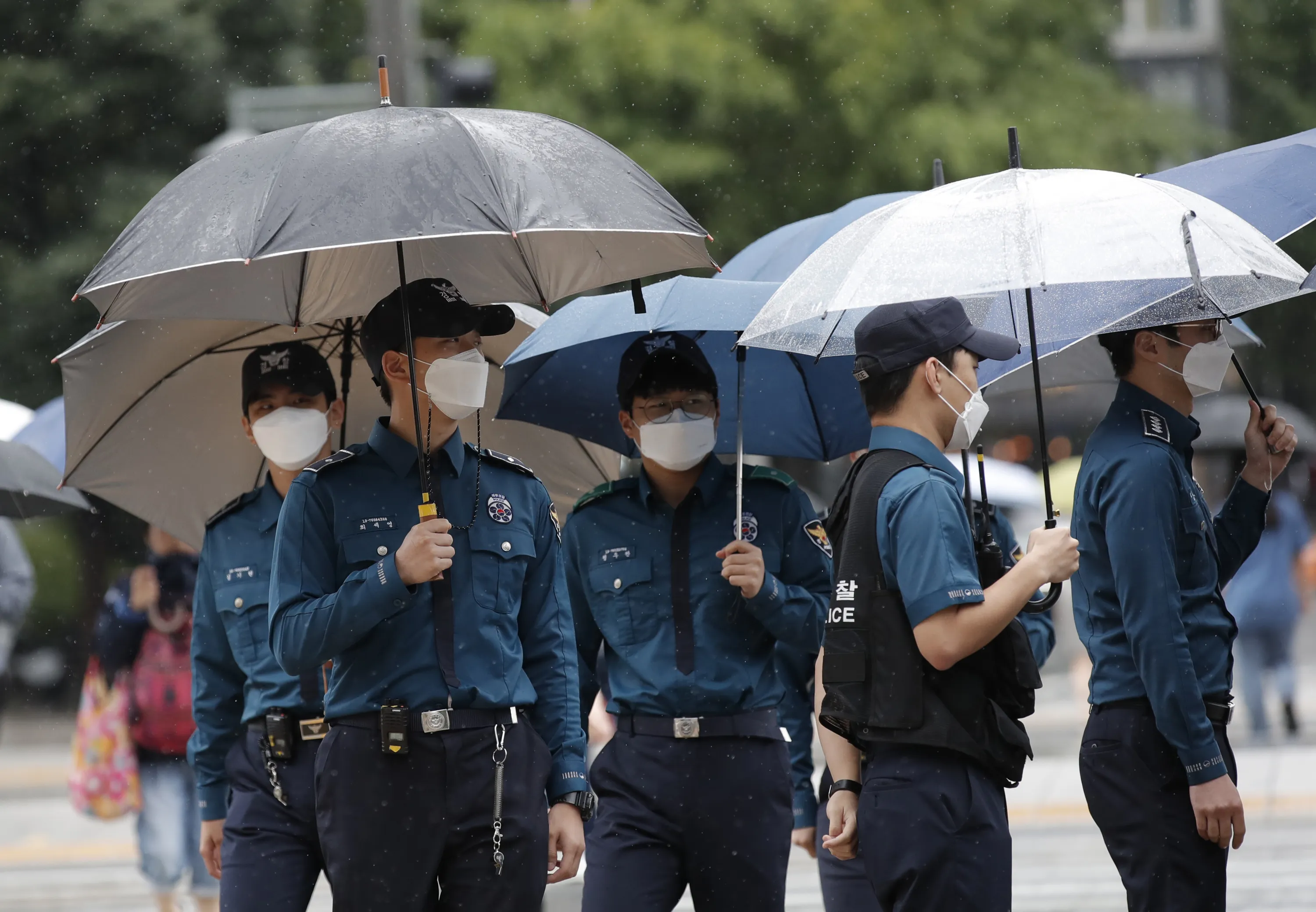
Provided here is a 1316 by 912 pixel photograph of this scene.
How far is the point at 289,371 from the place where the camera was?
534 cm

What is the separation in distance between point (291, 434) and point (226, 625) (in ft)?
2.06

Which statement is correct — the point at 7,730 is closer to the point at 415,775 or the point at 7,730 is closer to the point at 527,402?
the point at 527,402

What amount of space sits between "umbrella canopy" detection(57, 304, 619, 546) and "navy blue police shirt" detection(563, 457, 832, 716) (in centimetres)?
58

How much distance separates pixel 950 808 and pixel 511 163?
1.79 meters

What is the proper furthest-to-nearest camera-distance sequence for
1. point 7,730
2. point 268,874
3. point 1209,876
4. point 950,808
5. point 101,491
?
point 7,730 → point 101,491 → point 268,874 → point 1209,876 → point 950,808

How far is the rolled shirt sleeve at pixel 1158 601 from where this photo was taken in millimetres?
4312

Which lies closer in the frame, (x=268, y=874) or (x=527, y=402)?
(x=268, y=874)

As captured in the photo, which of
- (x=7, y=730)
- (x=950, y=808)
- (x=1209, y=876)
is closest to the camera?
(x=950, y=808)

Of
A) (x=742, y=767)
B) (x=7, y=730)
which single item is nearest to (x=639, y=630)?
(x=742, y=767)

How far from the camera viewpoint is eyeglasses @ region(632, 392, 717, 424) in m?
5.27

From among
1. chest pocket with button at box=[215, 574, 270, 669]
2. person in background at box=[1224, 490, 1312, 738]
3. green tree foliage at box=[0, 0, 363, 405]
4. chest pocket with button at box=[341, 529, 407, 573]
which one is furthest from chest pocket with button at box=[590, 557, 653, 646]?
green tree foliage at box=[0, 0, 363, 405]

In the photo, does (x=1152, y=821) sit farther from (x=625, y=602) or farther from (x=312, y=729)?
(x=312, y=729)

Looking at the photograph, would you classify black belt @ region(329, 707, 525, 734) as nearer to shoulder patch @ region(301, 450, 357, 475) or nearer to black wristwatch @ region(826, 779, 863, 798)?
shoulder patch @ region(301, 450, 357, 475)

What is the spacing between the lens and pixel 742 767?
509 centimetres
